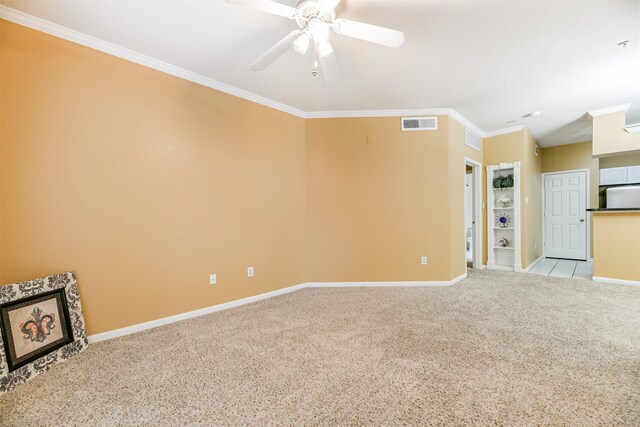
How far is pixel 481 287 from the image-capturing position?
395 cm

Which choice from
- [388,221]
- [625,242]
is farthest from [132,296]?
[625,242]

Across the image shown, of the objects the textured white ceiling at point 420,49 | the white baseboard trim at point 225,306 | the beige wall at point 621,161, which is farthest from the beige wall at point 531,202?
the white baseboard trim at point 225,306

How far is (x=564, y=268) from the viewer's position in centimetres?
521

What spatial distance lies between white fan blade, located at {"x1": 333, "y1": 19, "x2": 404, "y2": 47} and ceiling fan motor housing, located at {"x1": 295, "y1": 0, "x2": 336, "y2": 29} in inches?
2.0

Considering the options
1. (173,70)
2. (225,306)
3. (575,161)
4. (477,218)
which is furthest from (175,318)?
(575,161)

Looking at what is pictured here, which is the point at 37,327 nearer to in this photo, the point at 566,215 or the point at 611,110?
the point at 611,110

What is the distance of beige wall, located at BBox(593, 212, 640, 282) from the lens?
3912 millimetres

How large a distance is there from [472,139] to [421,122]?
1458mm

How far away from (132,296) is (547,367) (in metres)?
3.38

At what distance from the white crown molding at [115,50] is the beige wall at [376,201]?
1262 mm

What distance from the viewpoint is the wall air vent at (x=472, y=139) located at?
4.64 m

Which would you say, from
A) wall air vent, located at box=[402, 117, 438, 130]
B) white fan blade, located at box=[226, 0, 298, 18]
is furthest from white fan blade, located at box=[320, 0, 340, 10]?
wall air vent, located at box=[402, 117, 438, 130]

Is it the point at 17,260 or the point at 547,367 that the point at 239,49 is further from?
the point at 547,367

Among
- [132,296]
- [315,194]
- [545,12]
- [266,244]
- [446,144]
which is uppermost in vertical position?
[545,12]
